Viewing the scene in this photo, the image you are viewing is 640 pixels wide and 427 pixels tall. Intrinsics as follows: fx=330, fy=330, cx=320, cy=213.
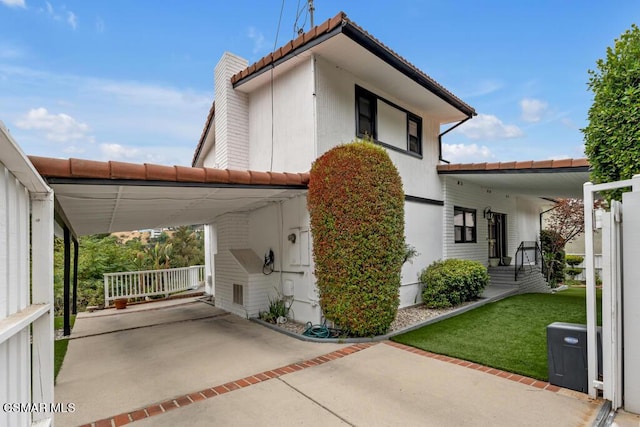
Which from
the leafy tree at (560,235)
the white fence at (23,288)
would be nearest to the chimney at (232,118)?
the white fence at (23,288)

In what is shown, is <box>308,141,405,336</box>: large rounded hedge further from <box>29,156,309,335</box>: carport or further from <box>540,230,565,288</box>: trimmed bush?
<box>540,230,565,288</box>: trimmed bush

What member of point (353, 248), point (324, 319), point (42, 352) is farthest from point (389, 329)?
point (42, 352)

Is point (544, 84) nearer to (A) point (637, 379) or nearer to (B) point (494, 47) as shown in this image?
(B) point (494, 47)

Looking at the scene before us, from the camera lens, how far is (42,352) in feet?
8.91

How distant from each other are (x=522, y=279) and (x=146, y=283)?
14.0 meters

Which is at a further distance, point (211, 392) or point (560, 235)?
point (560, 235)

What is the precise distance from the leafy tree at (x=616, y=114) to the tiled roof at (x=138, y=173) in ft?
16.5

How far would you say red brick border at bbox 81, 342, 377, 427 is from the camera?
375 cm

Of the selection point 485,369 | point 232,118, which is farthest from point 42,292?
point 232,118

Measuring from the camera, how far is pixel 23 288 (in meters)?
2.43

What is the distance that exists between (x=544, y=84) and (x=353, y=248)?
702 inches

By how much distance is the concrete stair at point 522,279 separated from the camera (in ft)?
37.5

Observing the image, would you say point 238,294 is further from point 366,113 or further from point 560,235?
point 560,235

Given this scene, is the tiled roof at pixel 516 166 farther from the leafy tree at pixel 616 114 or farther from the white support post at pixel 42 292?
the white support post at pixel 42 292
